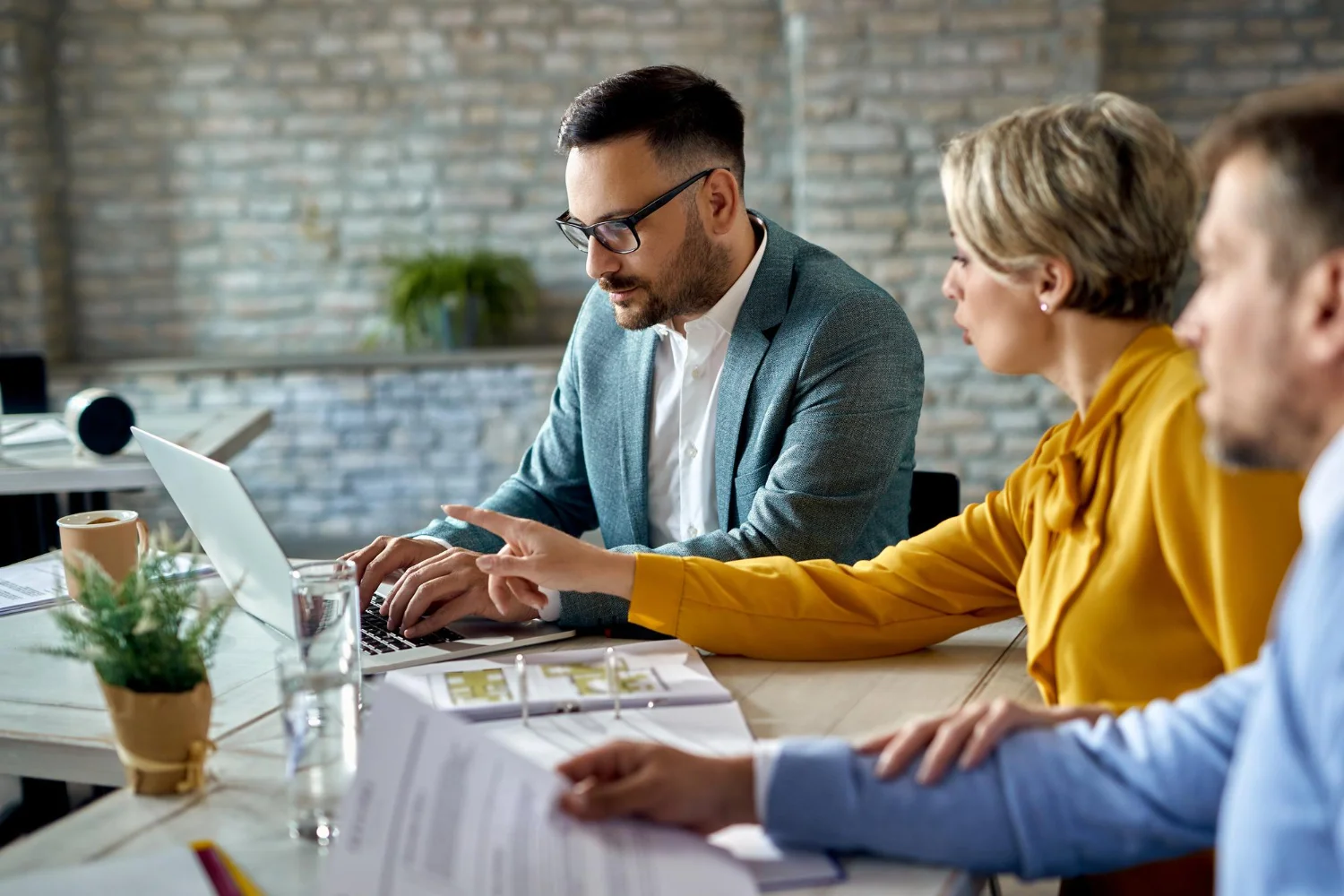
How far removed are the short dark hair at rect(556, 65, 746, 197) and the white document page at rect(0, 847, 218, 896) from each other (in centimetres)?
134

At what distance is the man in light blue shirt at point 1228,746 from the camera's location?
2.59 feet

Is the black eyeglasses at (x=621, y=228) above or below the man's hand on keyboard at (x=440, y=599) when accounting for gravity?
above

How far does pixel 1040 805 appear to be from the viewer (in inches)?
39.7

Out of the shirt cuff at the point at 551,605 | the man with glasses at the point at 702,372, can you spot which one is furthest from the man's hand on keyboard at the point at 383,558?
the shirt cuff at the point at 551,605

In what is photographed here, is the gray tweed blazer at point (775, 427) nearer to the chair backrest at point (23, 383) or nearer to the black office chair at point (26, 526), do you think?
the black office chair at point (26, 526)

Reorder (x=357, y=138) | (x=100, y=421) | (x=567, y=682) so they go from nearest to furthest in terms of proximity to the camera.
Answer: (x=567, y=682), (x=100, y=421), (x=357, y=138)

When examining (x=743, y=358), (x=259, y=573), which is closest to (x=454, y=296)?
(x=743, y=358)

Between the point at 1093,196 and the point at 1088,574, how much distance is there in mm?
354

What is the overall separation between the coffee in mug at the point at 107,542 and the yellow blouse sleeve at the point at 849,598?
2.25 ft

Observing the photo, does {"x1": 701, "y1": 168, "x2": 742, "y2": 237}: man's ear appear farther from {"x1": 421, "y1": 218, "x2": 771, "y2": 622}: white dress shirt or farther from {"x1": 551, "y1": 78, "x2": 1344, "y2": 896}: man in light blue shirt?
{"x1": 551, "y1": 78, "x2": 1344, "y2": 896}: man in light blue shirt

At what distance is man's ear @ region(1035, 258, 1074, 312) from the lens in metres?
1.32

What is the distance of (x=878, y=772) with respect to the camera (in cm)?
103

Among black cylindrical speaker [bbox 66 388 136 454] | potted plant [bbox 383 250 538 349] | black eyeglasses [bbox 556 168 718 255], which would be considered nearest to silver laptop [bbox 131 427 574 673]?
black eyeglasses [bbox 556 168 718 255]

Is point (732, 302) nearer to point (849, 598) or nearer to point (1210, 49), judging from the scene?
point (849, 598)
